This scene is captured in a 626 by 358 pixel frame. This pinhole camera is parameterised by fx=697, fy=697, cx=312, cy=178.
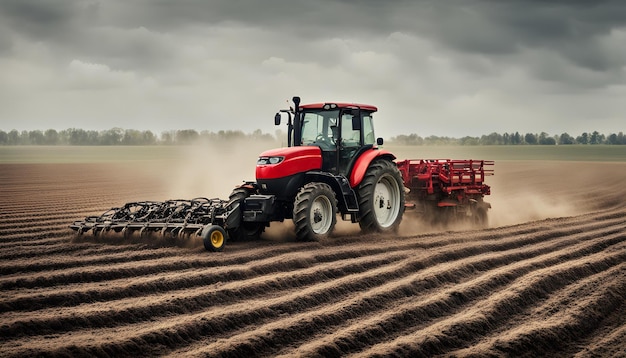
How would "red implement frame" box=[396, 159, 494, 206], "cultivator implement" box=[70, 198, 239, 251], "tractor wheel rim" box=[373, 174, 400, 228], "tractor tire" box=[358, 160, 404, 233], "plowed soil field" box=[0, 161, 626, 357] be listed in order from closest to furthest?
1. "plowed soil field" box=[0, 161, 626, 357]
2. "cultivator implement" box=[70, 198, 239, 251]
3. "tractor tire" box=[358, 160, 404, 233]
4. "tractor wheel rim" box=[373, 174, 400, 228]
5. "red implement frame" box=[396, 159, 494, 206]

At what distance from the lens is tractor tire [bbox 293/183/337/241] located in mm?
11203

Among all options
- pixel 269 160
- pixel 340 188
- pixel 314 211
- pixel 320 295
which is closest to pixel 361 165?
pixel 340 188

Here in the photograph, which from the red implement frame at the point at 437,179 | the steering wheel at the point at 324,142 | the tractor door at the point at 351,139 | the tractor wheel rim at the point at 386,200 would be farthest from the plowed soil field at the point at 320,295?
the red implement frame at the point at 437,179

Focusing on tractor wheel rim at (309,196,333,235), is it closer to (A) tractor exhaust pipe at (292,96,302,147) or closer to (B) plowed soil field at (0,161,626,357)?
(B) plowed soil field at (0,161,626,357)

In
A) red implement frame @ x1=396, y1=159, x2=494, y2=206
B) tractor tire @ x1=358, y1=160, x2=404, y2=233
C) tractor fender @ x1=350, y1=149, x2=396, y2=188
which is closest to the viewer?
tractor fender @ x1=350, y1=149, x2=396, y2=188

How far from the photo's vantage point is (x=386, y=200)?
523 inches

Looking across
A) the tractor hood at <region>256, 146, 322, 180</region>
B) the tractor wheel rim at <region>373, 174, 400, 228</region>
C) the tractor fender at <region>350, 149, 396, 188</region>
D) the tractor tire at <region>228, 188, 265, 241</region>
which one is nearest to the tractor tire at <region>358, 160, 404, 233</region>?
the tractor wheel rim at <region>373, 174, 400, 228</region>

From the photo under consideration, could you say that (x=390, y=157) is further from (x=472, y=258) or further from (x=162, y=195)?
(x=162, y=195)

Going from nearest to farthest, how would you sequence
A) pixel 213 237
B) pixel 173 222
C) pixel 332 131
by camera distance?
pixel 213 237
pixel 173 222
pixel 332 131

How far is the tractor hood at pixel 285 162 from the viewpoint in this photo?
1163 centimetres

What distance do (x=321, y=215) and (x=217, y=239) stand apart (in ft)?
6.51

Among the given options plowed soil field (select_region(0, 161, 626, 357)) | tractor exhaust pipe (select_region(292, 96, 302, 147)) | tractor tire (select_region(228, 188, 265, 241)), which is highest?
tractor exhaust pipe (select_region(292, 96, 302, 147))

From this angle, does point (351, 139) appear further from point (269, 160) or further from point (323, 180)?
point (269, 160)

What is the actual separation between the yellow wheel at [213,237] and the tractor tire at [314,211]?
128 cm
